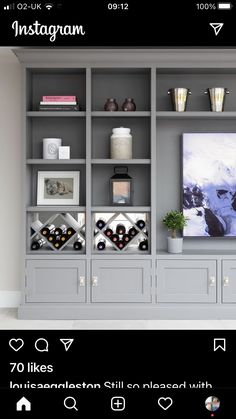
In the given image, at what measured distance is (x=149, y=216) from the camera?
12.5ft

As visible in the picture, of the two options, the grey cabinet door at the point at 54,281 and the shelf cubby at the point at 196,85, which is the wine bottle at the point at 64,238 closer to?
the grey cabinet door at the point at 54,281

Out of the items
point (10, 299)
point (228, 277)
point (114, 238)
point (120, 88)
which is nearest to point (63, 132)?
point (120, 88)

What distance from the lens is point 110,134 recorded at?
4.05m

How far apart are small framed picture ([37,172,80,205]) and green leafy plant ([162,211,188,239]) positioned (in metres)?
0.79

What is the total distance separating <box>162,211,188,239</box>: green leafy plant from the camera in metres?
3.86

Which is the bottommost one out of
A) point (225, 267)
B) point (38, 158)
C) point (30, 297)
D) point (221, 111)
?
point (30, 297)

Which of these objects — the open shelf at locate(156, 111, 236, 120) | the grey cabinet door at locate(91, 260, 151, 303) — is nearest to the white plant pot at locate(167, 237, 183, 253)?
the grey cabinet door at locate(91, 260, 151, 303)

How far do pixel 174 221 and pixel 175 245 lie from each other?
0.66 ft
